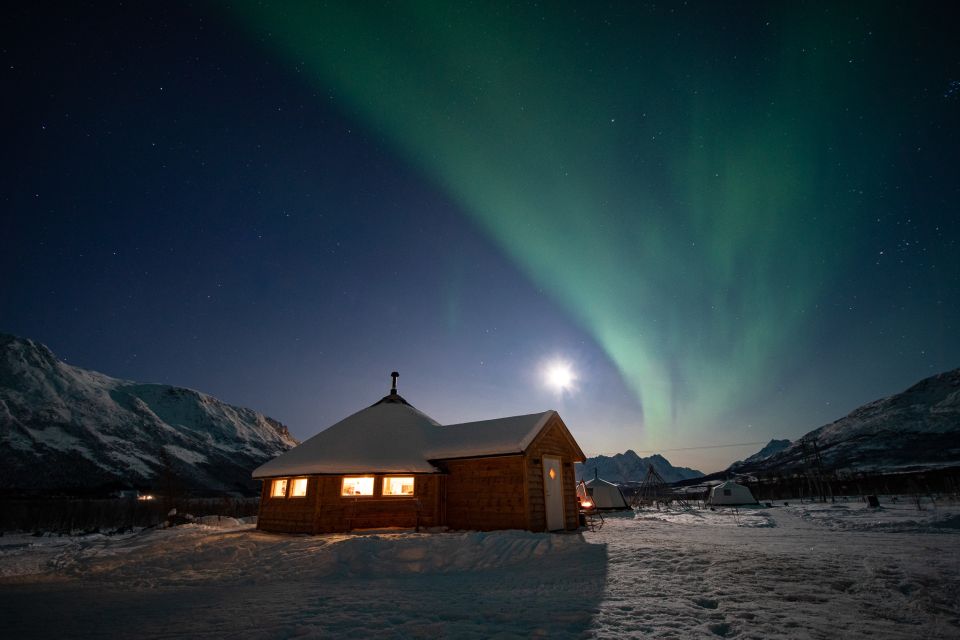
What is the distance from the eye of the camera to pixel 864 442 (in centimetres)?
15950

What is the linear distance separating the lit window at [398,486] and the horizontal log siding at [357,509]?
264 millimetres

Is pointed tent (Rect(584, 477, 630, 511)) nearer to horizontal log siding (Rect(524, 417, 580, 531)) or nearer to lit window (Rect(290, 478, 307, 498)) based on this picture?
horizontal log siding (Rect(524, 417, 580, 531))

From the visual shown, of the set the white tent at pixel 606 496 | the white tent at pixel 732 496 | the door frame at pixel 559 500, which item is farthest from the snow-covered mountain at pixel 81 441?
the door frame at pixel 559 500

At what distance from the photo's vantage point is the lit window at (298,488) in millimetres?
17886

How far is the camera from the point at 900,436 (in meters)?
155

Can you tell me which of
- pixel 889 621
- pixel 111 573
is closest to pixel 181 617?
pixel 111 573

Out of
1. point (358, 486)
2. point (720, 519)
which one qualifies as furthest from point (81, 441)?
point (720, 519)

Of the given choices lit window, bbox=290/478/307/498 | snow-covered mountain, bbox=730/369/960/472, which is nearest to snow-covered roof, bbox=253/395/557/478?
lit window, bbox=290/478/307/498

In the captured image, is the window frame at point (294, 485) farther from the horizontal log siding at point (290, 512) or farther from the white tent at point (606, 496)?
the white tent at point (606, 496)

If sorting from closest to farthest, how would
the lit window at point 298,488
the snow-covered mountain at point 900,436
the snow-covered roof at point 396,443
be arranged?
→ the snow-covered roof at point 396,443, the lit window at point 298,488, the snow-covered mountain at point 900,436

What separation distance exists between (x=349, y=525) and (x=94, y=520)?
3383cm

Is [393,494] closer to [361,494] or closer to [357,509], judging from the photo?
[361,494]

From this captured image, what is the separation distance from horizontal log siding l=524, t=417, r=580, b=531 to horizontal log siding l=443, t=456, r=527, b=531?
495 millimetres

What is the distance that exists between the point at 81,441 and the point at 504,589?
200 m
